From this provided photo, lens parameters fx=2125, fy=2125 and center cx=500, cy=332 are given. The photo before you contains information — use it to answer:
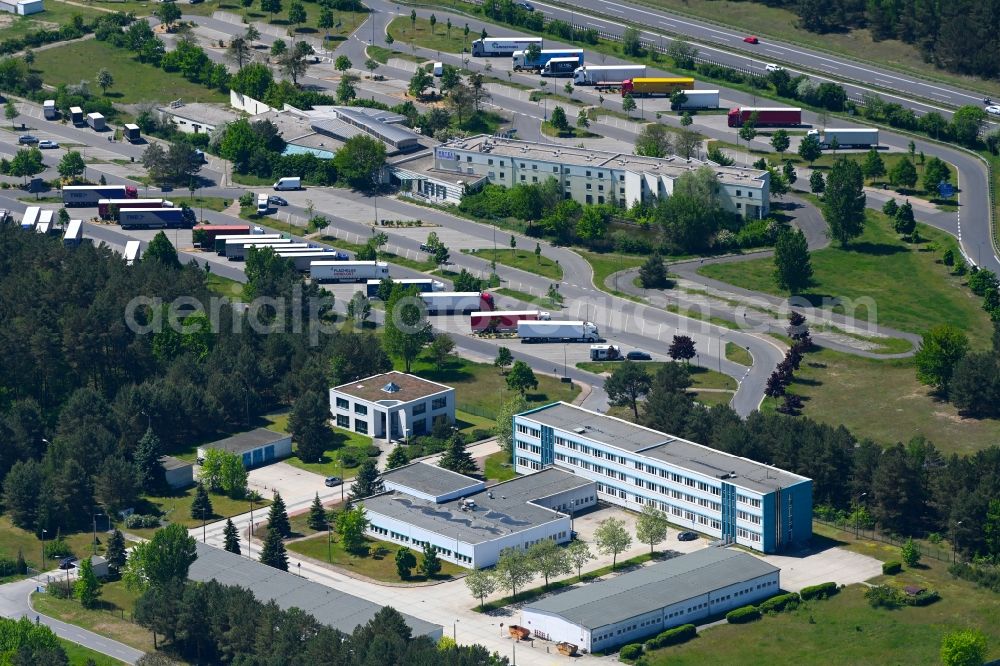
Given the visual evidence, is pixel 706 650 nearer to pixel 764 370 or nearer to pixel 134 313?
pixel 764 370

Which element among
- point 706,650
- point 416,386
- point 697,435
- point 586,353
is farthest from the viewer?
point 586,353

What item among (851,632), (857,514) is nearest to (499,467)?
(857,514)

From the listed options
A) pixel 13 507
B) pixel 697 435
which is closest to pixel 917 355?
pixel 697 435

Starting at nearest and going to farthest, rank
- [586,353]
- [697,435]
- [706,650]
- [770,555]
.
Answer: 1. [706,650]
2. [770,555]
3. [697,435]
4. [586,353]

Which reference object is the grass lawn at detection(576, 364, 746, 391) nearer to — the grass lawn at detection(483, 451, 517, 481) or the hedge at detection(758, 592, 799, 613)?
the grass lawn at detection(483, 451, 517, 481)

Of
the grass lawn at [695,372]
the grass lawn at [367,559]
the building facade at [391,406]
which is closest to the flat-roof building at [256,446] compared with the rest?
the building facade at [391,406]

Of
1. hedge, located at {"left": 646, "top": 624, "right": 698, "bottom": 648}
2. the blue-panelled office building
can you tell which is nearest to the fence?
the blue-panelled office building

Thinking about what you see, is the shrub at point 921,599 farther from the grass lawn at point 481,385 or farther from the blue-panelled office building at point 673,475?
the grass lawn at point 481,385
